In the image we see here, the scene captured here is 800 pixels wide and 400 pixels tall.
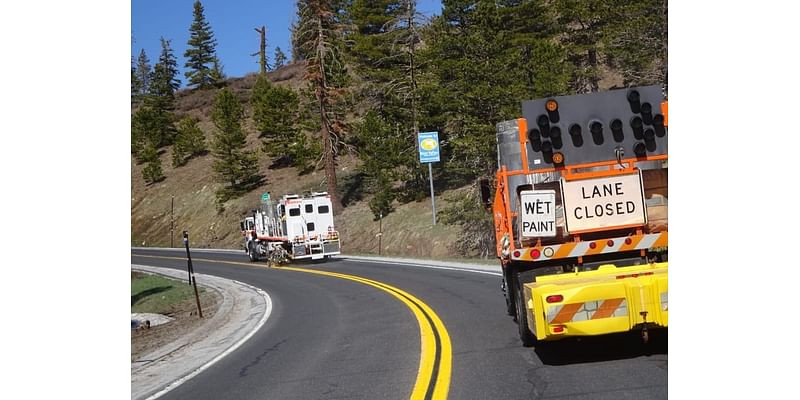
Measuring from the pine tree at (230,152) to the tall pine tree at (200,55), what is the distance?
3.92 m

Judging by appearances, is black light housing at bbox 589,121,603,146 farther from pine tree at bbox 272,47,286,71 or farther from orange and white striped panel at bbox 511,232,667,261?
pine tree at bbox 272,47,286,71

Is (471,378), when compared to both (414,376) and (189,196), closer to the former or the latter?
(414,376)

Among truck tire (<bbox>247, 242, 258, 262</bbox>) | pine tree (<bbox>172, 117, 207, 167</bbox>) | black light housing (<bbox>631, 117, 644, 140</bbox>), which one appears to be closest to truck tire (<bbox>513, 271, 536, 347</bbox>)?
black light housing (<bbox>631, 117, 644, 140</bbox>)

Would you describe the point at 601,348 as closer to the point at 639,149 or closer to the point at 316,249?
the point at 639,149

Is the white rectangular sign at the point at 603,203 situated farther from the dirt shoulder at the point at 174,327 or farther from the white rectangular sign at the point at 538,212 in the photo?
the dirt shoulder at the point at 174,327

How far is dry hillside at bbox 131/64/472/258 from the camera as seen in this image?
4594 centimetres

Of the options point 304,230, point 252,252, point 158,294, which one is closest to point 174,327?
point 158,294

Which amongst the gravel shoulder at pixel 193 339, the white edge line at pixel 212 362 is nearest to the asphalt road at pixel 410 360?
the white edge line at pixel 212 362

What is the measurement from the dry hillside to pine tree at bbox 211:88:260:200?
1081mm

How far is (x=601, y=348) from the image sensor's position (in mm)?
8312

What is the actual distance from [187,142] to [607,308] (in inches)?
2040
